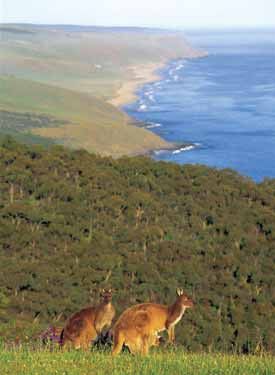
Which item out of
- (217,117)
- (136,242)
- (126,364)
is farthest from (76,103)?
(126,364)

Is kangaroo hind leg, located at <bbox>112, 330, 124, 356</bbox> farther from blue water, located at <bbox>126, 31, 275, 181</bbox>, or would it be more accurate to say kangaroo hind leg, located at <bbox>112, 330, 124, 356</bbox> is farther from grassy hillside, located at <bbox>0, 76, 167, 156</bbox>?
grassy hillside, located at <bbox>0, 76, 167, 156</bbox>

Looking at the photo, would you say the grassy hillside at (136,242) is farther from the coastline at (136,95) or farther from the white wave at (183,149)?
the coastline at (136,95)

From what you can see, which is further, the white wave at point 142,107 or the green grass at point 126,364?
the white wave at point 142,107

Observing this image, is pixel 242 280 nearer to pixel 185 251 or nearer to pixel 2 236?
pixel 185 251

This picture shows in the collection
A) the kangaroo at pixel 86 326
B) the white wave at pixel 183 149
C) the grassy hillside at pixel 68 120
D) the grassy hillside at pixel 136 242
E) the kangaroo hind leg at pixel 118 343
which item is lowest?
the white wave at pixel 183 149

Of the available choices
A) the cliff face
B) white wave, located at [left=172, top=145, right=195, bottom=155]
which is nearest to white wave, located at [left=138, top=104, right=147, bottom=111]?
the cliff face

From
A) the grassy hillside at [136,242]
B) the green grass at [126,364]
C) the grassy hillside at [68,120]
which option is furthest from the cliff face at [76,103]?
the green grass at [126,364]

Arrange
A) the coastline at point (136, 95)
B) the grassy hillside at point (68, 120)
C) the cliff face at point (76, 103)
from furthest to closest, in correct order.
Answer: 1. the cliff face at point (76, 103)
2. the coastline at point (136, 95)
3. the grassy hillside at point (68, 120)

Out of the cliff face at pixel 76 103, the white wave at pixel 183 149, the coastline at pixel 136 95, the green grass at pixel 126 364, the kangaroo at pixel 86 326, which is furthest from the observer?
the cliff face at pixel 76 103
